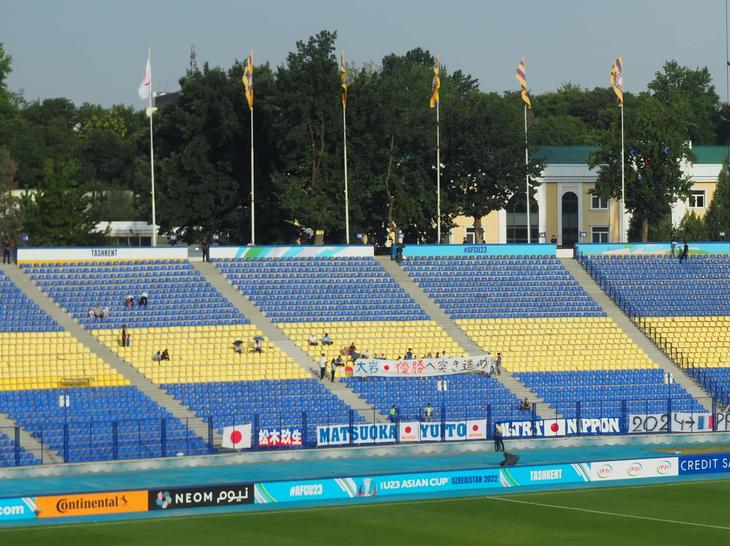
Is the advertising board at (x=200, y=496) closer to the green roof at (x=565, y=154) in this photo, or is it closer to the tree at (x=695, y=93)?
the green roof at (x=565, y=154)

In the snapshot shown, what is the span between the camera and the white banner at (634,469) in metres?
45.2

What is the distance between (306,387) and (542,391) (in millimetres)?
10066

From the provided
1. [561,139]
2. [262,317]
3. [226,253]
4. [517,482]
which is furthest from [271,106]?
[561,139]

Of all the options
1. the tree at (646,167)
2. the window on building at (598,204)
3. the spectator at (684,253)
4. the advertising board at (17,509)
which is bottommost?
the advertising board at (17,509)

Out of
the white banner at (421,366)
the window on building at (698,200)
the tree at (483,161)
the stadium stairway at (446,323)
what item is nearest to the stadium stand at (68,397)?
the white banner at (421,366)

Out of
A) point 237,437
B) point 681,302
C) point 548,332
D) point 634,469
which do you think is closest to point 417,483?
point 634,469

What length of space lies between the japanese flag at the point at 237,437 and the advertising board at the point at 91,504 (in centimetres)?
1135

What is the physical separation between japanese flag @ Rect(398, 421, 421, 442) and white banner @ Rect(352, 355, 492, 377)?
565 cm

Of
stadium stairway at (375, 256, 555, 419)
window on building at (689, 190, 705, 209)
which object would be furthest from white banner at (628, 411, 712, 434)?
window on building at (689, 190, 705, 209)

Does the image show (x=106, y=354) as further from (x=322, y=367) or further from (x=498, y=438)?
(x=498, y=438)

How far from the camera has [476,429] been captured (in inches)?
2098

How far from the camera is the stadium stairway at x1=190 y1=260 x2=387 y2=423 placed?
184 feet

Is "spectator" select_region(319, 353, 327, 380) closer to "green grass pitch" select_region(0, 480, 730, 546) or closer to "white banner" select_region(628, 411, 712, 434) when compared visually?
"white banner" select_region(628, 411, 712, 434)

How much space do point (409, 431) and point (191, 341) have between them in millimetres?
11147
